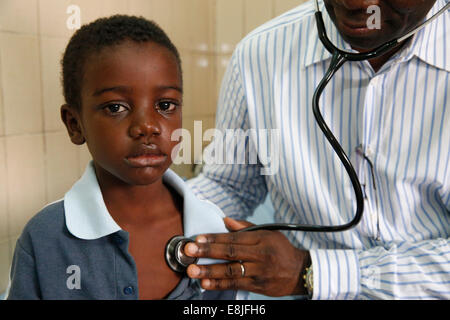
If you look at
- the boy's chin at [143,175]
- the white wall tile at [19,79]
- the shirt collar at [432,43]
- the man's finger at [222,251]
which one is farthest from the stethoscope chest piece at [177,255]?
the shirt collar at [432,43]

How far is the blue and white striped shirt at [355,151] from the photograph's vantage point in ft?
2.37

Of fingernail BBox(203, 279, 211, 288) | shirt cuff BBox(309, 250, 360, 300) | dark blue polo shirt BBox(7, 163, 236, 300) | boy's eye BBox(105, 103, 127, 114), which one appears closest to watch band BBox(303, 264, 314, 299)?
shirt cuff BBox(309, 250, 360, 300)

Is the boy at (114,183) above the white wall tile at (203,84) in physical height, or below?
below

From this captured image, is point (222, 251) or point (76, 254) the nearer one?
point (76, 254)

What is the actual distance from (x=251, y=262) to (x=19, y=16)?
44cm

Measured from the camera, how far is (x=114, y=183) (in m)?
0.54

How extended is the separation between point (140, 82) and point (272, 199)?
0.46 meters

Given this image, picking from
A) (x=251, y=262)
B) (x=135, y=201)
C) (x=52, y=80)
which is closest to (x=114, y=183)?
(x=135, y=201)

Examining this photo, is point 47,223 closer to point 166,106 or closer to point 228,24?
point 166,106

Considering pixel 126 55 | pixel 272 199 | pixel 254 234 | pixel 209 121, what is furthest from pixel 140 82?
pixel 272 199

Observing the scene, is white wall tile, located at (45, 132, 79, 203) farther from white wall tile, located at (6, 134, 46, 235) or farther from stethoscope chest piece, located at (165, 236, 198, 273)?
stethoscope chest piece, located at (165, 236, 198, 273)

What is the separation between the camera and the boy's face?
45 cm

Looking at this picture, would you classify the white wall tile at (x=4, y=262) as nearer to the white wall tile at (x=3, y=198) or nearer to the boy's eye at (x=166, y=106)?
the white wall tile at (x=3, y=198)

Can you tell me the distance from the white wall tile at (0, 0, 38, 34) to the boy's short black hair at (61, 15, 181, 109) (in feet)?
0.13
